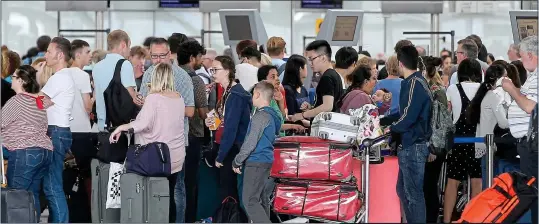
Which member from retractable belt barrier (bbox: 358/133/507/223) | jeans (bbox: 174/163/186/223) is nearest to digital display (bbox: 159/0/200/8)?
jeans (bbox: 174/163/186/223)

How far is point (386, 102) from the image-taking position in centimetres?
1005

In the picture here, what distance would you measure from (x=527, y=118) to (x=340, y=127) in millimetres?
1274

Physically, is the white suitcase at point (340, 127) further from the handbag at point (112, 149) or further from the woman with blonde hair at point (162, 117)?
the handbag at point (112, 149)

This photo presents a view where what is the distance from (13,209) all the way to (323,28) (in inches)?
186

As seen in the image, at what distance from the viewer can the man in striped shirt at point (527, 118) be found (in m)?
7.47

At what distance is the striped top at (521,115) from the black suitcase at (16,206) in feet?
11.2

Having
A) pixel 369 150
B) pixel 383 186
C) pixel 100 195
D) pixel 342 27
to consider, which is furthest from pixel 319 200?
pixel 342 27

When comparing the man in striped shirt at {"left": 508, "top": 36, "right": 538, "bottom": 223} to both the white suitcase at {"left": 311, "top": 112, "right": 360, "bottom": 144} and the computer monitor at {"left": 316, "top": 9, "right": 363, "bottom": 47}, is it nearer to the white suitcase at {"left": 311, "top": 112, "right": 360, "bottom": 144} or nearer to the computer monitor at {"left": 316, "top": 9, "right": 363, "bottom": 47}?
the white suitcase at {"left": 311, "top": 112, "right": 360, "bottom": 144}

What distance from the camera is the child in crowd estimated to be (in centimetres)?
815

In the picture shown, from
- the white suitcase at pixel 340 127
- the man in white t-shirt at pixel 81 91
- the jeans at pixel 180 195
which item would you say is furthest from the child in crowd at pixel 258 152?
the man in white t-shirt at pixel 81 91

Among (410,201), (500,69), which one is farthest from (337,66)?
(410,201)

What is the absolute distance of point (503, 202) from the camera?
684 centimetres

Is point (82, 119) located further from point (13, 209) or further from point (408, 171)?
point (408, 171)

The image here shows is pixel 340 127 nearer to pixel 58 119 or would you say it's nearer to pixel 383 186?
pixel 383 186
